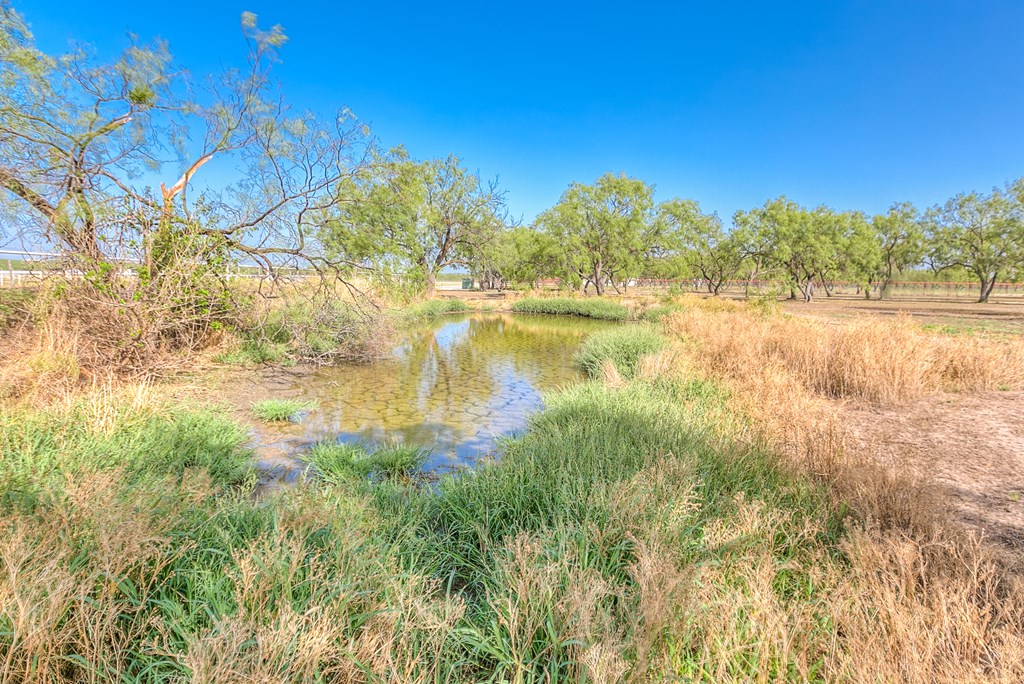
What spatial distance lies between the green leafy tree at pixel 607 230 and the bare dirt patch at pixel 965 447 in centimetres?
2809

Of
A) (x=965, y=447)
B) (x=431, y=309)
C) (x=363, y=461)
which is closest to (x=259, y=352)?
(x=363, y=461)

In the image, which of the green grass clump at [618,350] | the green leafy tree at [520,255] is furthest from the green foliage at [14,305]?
the green leafy tree at [520,255]

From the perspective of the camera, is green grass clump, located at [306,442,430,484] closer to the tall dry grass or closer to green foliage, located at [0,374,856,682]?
green foliage, located at [0,374,856,682]

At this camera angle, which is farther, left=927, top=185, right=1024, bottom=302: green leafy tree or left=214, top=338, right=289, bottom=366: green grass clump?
left=927, top=185, right=1024, bottom=302: green leafy tree

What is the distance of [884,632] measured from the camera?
6.00 feet

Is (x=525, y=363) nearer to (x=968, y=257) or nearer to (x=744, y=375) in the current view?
(x=744, y=375)

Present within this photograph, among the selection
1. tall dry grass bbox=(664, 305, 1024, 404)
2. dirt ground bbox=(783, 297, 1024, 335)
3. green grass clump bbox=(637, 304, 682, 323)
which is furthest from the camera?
green grass clump bbox=(637, 304, 682, 323)

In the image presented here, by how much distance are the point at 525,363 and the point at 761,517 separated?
925 cm

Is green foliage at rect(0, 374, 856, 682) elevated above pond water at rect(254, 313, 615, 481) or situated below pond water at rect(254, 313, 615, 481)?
above

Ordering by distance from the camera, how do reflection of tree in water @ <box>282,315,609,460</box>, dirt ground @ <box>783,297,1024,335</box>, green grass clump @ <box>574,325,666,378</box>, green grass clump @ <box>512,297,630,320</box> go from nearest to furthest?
reflection of tree in water @ <box>282,315,609,460</box>, green grass clump @ <box>574,325,666,378</box>, dirt ground @ <box>783,297,1024,335</box>, green grass clump @ <box>512,297,630,320</box>

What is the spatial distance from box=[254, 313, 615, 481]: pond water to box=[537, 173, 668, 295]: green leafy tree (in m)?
20.5

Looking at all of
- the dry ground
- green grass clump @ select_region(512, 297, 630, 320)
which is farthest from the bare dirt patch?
green grass clump @ select_region(512, 297, 630, 320)

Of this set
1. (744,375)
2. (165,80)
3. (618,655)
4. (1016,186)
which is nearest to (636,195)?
(1016,186)

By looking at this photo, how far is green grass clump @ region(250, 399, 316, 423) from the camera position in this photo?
641 centimetres
